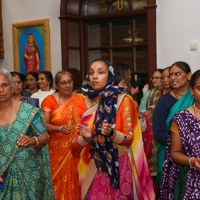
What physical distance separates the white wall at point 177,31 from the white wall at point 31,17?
2.13 metres

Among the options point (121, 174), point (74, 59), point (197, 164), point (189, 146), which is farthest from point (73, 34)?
point (197, 164)

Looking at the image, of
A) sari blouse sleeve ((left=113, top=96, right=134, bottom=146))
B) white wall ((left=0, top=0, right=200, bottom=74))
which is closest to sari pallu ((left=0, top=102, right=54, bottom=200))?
sari blouse sleeve ((left=113, top=96, right=134, bottom=146))

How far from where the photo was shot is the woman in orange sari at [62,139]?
4066mm

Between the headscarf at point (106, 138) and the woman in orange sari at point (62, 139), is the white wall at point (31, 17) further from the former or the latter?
the headscarf at point (106, 138)

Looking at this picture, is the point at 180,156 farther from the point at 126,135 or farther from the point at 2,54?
the point at 2,54

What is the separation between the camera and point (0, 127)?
2.68 m

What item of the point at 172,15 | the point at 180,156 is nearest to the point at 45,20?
the point at 172,15

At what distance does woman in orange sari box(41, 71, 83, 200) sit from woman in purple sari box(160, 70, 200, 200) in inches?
69.7

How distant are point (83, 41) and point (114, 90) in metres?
4.92

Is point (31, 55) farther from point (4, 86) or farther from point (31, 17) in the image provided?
point (4, 86)

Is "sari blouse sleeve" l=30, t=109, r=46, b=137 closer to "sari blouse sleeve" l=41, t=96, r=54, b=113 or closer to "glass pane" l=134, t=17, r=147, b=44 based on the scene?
"sari blouse sleeve" l=41, t=96, r=54, b=113

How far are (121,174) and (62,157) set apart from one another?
1.63 meters

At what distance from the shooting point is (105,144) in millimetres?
2609

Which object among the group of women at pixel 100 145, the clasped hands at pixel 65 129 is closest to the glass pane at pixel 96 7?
the clasped hands at pixel 65 129
